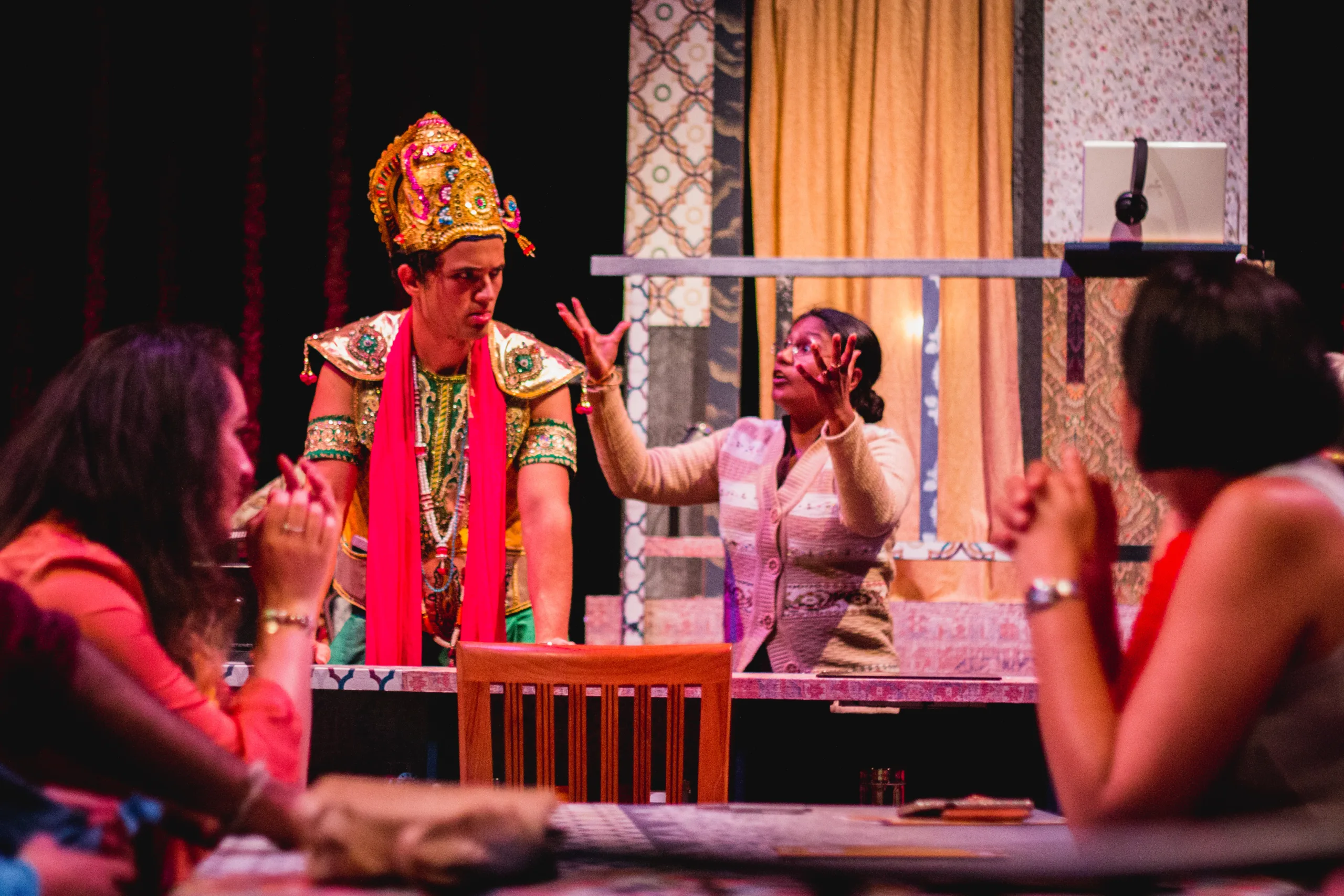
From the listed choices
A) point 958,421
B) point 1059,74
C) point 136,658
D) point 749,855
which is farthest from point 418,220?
point 1059,74

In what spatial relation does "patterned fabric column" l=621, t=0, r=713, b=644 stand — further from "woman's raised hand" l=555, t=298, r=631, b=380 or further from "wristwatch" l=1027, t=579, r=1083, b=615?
"wristwatch" l=1027, t=579, r=1083, b=615

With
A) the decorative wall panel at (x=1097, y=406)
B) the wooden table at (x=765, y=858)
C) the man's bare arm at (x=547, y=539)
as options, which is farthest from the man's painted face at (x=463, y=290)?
the decorative wall panel at (x=1097, y=406)

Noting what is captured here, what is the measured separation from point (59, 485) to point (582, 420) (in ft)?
11.2

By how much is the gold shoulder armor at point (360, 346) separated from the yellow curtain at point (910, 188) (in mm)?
2186

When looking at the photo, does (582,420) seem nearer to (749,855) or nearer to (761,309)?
(761,309)

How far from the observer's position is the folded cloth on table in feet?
2.48

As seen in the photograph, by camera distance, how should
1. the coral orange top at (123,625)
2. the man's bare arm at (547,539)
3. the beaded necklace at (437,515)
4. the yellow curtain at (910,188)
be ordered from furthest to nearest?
1. the yellow curtain at (910,188)
2. the beaded necklace at (437,515)
3. the man's bare arm at (547,539)
4. the coral orange top at (123,625)

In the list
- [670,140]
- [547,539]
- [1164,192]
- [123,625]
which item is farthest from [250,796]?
[670,140]

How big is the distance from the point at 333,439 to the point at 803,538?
103 cm

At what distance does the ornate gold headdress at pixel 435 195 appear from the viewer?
2541 mm

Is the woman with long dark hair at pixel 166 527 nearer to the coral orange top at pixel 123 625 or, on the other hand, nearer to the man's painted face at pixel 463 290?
the coral orange top at pixel 123 625

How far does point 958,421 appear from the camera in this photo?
4582mm

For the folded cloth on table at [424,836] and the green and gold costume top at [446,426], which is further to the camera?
the green and gold costume top at [446,426]

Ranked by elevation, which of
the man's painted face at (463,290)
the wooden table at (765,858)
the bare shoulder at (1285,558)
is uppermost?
the man's painted face at (463,290)
